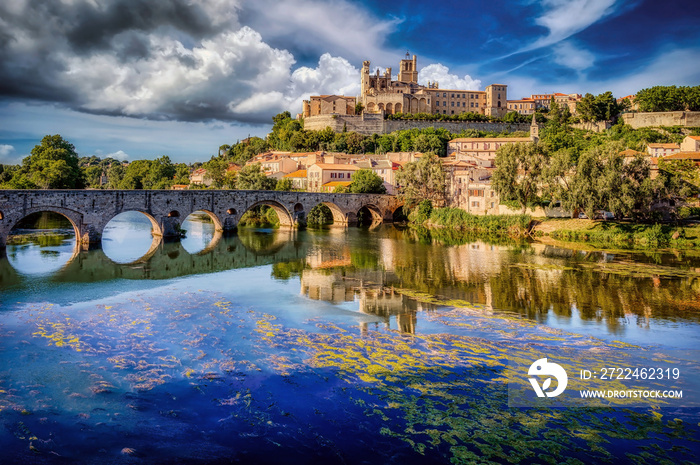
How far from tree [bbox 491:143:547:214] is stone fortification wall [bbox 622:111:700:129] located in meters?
47.2

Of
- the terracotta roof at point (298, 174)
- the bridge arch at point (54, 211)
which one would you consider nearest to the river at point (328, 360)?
the bridge arch at point (54, 211)

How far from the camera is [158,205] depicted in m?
37.1

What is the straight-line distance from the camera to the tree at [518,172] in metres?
44.8

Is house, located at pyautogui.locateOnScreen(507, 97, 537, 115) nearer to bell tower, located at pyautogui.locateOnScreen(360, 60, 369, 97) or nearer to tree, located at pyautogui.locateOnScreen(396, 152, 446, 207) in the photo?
A: bell tower, located at pyautogui.locateOnScreen(360, 60, 369, 97)

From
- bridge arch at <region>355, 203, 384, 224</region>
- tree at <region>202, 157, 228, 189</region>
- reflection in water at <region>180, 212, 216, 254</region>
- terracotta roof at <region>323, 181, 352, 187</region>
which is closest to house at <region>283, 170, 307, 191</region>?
terracotta roof at <region>323, 181, 352, 187</region>

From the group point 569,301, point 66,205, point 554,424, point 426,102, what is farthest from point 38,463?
point 426,102

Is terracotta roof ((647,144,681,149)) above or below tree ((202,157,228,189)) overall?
above

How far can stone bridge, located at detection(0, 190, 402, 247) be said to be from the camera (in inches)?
1161

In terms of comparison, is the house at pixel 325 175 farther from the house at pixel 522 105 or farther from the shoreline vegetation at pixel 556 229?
the house at pixel 522 105

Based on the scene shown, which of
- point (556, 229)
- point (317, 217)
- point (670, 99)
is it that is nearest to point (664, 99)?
point (670, 99)

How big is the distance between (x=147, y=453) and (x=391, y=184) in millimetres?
60421

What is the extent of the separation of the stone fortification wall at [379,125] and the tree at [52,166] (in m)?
42.8

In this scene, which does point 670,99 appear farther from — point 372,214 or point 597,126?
point 372,214

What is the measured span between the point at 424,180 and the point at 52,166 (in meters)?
40.7
